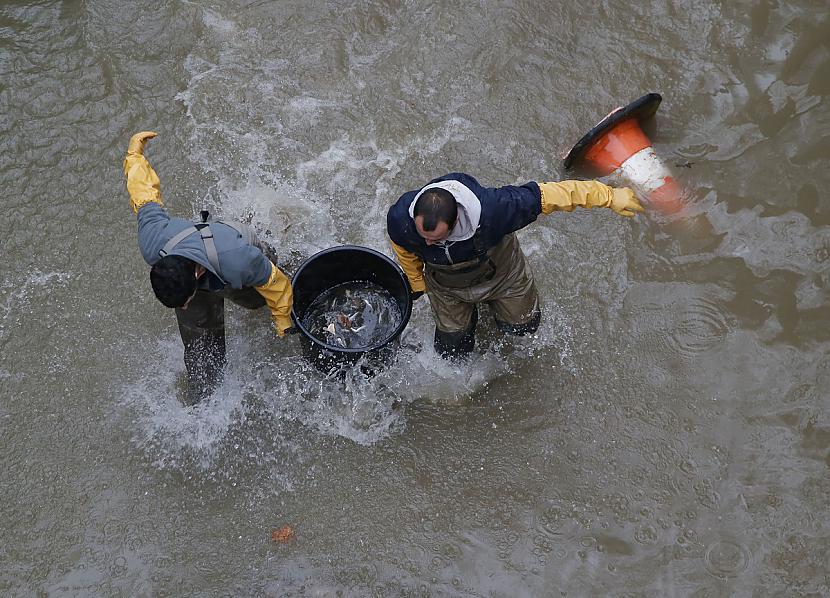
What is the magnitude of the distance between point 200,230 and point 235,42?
2586 millimetres

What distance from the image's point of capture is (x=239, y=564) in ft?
11.7

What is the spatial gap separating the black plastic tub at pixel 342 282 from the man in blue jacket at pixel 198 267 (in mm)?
251

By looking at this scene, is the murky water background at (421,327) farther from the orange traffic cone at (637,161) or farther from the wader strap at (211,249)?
the wader strap at (211,249)

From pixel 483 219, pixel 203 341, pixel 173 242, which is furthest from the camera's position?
pixel 203 341

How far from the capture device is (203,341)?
3.76 meters

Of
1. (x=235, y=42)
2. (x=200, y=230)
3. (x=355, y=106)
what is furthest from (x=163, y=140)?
(x=200, y=230)

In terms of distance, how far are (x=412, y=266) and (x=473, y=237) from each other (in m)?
0.54

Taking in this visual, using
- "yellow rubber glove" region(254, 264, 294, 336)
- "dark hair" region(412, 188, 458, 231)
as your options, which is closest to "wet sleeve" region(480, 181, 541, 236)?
"dark hair" region(412, 188, 458, 231)

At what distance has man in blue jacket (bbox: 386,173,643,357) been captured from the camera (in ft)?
9.90

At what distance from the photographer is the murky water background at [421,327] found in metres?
3.55

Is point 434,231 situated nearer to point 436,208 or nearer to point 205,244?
point 436,208

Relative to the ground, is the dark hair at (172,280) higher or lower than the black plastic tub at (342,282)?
higher

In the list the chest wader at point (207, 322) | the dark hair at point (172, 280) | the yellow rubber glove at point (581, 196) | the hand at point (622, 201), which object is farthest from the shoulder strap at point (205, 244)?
the hand at point (622, 201)

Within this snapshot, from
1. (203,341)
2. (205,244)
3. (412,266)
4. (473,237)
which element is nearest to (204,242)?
(205,244)
